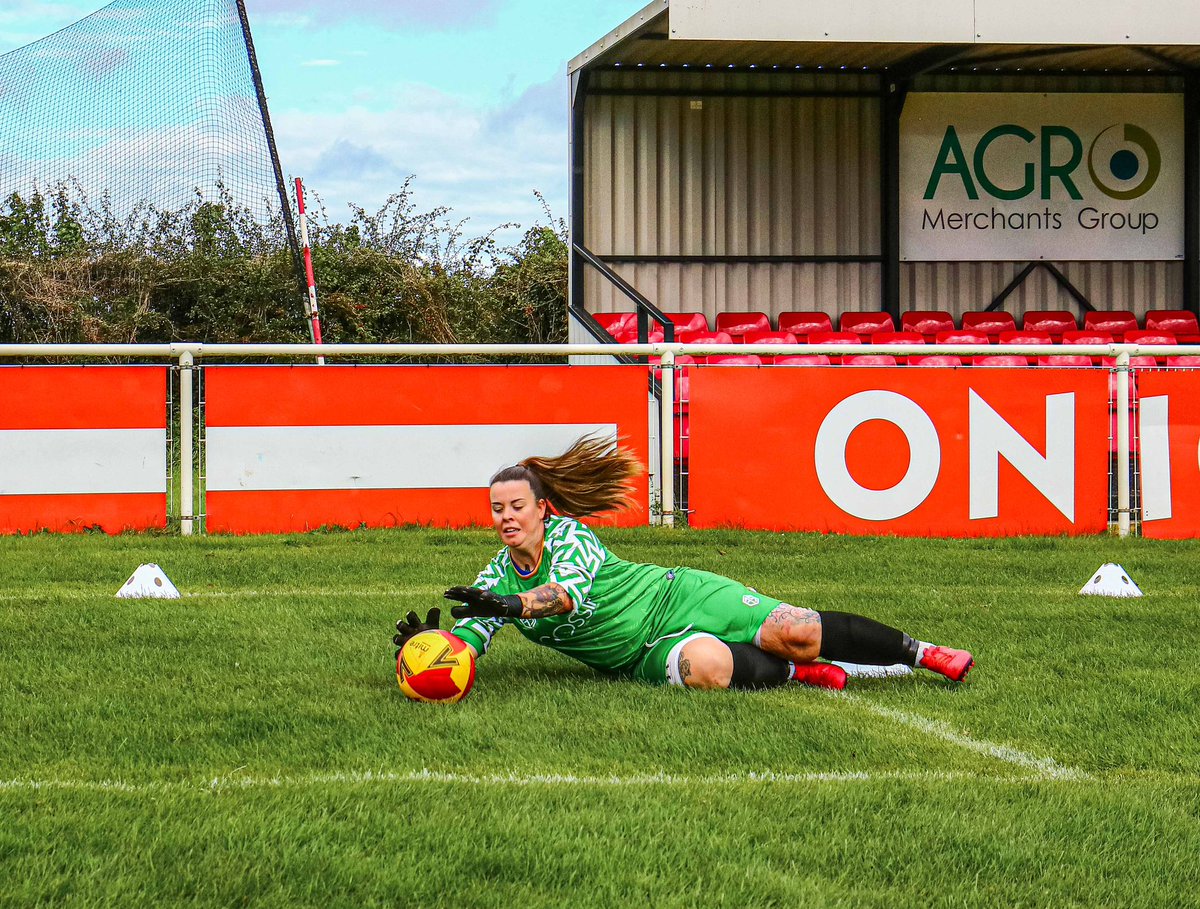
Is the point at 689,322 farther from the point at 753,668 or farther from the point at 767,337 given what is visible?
the point at 753,668

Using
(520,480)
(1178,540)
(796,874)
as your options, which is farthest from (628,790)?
(1178,540)

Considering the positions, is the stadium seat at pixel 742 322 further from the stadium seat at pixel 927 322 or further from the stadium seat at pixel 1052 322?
the stadium seat at pixel 1052 322

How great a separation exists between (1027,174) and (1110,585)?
1342 cm

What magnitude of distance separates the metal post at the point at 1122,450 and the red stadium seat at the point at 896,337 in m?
6.83

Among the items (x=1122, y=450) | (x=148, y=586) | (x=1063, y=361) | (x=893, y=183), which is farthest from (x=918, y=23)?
(x=148, y=586)

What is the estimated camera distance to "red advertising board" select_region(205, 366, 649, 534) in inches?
409

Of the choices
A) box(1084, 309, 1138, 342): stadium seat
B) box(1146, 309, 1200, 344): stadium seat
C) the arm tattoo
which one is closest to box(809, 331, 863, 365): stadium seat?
box(1084, 309, 1138, 342): stadium seat

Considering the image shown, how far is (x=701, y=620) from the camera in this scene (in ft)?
17.8

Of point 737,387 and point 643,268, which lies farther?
point 643,268

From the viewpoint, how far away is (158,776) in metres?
3.95

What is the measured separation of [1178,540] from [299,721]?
8558 millimetres

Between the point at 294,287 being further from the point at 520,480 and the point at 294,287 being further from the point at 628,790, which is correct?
the point at 628,790

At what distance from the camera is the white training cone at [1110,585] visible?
8.12 meters

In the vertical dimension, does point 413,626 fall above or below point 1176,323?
below
